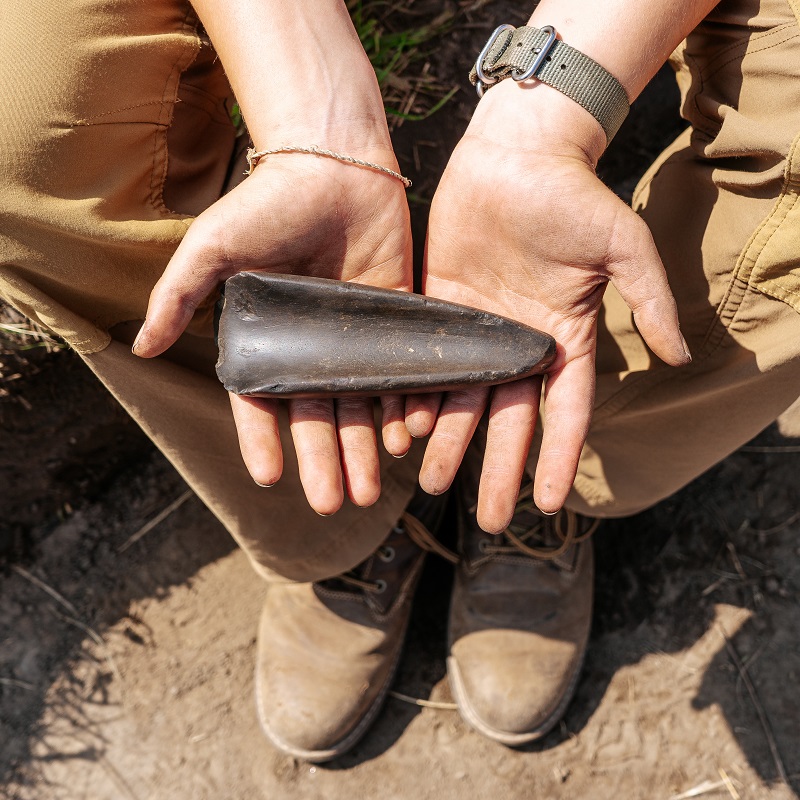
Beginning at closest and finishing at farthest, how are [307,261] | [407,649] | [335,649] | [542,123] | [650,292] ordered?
[650,292] → [542,123] → [307,261] → [335,649] → [407,649]

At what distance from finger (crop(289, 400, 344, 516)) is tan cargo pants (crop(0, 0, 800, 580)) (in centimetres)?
25

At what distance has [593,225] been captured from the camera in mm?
1288

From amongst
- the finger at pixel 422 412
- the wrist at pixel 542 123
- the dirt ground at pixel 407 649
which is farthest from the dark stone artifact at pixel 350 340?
the dirt ground at pixel 407 649

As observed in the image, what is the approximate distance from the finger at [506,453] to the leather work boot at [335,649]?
0.82m

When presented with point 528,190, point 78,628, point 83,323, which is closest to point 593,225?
point 528,190

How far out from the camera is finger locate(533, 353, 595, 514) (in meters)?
1.31

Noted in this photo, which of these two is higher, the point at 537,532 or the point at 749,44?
the point at 749,44

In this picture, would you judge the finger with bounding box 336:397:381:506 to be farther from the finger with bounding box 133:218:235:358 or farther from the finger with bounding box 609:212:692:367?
the finger with bounding box 609:212:692:367

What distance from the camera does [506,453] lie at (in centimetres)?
136

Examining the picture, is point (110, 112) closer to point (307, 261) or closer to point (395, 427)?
point (307, 261)

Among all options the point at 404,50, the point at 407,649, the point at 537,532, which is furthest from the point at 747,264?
the point at 407,649

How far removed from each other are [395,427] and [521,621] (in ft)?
3.23

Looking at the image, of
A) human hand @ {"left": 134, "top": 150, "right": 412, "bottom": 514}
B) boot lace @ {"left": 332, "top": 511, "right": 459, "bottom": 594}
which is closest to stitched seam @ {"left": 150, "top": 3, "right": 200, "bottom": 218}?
human hand @ {"left": 134, "top": 150, "right": 412, "bottom": 514}

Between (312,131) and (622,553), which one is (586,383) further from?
(622,553)
